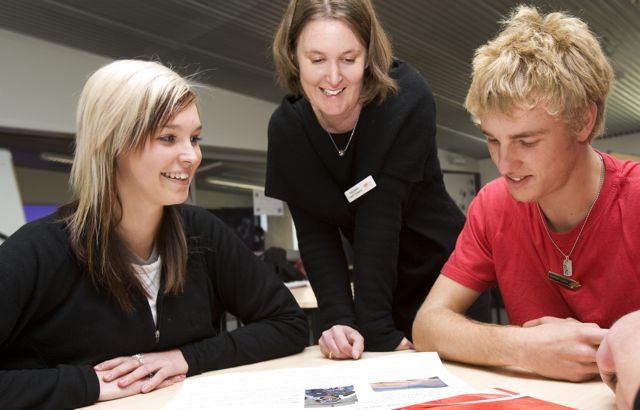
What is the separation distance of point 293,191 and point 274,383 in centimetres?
66

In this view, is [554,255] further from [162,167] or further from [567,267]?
[162,167]

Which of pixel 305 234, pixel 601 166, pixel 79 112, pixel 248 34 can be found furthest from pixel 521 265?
pixel 248 34

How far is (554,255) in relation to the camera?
106 centimetres

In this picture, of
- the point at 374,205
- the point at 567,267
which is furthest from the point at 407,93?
the point at 567,267

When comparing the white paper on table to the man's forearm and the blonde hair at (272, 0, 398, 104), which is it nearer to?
the man's forearm

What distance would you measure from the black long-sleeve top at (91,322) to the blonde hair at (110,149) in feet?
0.10

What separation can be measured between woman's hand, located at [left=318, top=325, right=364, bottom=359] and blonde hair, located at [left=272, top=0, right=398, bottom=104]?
0.57m

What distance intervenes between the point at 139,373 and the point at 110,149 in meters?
0.47

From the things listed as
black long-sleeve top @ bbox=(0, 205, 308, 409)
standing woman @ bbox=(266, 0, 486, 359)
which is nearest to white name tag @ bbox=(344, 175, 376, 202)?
standing woman @ bbox=(266, 0, 486, 359)

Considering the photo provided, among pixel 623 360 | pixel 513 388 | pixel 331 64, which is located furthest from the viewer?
pixel 331 64

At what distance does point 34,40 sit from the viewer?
12.5 feet

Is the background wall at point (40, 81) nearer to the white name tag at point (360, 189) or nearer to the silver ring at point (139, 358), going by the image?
the white name tag at point (360, 189)

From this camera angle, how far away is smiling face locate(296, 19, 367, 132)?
1.27 metres

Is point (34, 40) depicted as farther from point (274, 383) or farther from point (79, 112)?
point (274, 383)
